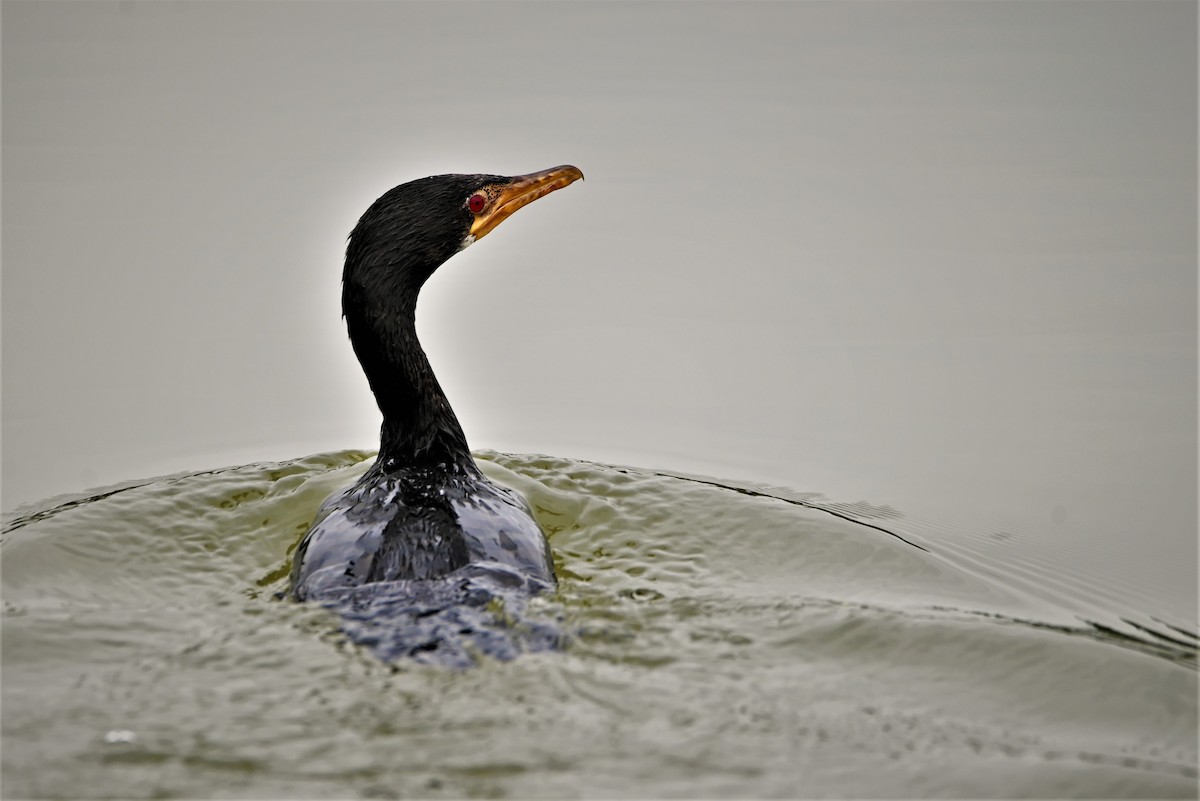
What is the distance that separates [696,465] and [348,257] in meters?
2.25

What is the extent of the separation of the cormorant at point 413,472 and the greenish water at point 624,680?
0.25 metres

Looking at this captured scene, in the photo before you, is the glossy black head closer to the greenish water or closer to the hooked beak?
the hooked beak

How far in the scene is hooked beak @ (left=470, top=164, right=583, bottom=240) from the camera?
5.87 metres

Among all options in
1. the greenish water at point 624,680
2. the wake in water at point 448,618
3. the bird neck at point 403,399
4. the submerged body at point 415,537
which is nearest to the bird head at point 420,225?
the bird neck at point 403,399

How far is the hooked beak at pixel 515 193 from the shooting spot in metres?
5.87

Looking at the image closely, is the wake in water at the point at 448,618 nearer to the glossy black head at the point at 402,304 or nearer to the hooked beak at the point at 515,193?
the glossy black head at the point at 402,304

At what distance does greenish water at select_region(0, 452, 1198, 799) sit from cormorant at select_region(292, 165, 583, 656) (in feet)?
0.81

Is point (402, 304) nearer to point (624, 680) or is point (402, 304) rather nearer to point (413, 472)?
point (413, 472)

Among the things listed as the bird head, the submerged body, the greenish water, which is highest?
the bird head

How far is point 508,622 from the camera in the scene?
407cm

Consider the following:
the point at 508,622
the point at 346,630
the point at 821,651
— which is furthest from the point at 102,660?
the point at 821,651

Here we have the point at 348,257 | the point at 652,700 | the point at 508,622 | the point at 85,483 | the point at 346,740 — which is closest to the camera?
the point at 346,740

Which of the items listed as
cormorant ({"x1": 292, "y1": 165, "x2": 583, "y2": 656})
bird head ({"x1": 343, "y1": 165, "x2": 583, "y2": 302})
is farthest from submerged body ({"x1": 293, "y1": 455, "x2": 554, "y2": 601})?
bird head ({"x1": 343, "y1": 165, "x2": 583, "y2": 302})

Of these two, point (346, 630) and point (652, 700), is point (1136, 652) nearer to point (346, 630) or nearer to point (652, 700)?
point (652, 700)
